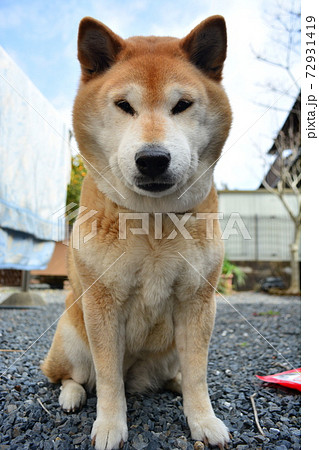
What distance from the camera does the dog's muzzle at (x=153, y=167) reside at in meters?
1.24

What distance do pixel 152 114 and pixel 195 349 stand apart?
938 mm

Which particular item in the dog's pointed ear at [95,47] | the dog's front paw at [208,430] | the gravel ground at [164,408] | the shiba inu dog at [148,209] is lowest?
the gravel ground at [164,408]

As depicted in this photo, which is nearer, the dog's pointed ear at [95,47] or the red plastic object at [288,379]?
the dog's pointed ear at [95,47]

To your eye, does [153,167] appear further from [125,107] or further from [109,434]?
[109,434]

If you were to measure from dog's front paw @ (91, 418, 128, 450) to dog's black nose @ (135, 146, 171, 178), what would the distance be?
36.4 inches

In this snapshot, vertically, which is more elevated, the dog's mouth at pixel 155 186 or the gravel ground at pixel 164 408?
the dog's mouth at pixel 155 186

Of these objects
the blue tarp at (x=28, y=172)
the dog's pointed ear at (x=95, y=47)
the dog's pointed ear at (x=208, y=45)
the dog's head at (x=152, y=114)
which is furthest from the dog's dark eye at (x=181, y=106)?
the blue tarp at (x=28, y=172)

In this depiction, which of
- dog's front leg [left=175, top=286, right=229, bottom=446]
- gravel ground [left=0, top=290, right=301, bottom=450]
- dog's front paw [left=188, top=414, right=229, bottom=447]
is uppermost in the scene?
dog's front leg [left=175, top=286, right=229, bottom=446]

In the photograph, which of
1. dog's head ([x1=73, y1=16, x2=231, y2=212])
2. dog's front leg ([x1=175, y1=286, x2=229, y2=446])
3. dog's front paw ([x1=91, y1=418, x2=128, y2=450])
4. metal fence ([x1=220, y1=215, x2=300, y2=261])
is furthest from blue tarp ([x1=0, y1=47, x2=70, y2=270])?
metal fence ([x1=220, y1=215, x2=300, y2=261])

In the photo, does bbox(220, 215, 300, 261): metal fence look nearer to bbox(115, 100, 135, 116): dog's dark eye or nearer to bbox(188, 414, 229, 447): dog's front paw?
bbox(188, 414, 229, 447): dog's front paw

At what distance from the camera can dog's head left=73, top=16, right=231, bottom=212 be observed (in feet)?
4.28

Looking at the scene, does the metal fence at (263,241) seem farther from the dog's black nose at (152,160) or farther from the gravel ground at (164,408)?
the dog's black nose at (152,160)

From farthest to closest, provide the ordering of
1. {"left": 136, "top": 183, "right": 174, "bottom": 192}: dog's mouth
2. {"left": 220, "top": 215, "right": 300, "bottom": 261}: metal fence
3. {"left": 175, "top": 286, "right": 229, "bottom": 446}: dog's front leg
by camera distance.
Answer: {"left": 220, "top": 215, "right": 300, "bottom": 261}: metal fence → {"left": 175, "top": 286, "right": 229, "bottom": 446}: dog's front leg → {"left": 136, "top": 183, "right": 174, "bottom": 192}: dog's mouth
